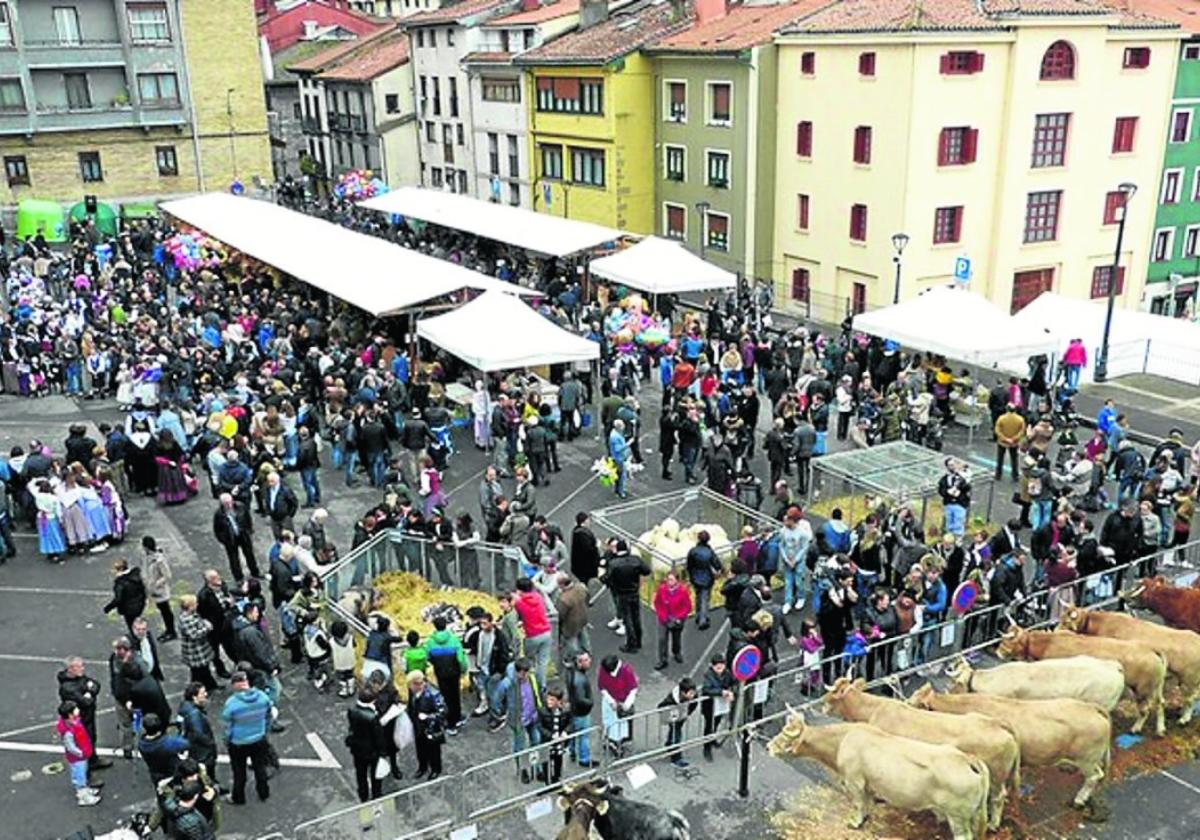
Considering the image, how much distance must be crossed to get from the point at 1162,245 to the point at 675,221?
63.6 feet

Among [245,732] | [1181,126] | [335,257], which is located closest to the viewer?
[245,732]

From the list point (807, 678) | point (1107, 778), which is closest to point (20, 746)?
point (807, 678)

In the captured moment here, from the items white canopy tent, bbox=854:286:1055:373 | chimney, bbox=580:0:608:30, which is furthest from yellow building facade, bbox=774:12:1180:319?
chimney, bbox=580:0:608:30

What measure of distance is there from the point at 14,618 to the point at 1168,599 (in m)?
16.1

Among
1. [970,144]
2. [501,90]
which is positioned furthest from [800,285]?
[501,90]

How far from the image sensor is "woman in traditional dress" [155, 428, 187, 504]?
19812mm

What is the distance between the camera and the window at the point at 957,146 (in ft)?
117

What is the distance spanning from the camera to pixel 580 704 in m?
11.9

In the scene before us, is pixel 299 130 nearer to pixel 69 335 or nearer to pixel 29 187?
pixel 29 187

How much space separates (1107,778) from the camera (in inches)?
472

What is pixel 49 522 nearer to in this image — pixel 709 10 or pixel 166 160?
pixel 709 10

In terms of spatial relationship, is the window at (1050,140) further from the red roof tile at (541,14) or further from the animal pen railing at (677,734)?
the animal pen railing at (677,734)

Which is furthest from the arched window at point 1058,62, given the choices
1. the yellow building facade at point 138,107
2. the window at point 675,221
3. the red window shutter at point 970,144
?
the yellow building facade at point 138,107

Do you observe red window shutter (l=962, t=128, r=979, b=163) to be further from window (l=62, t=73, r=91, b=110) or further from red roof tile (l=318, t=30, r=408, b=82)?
window (l=62, t=73, r=91, b=110)
